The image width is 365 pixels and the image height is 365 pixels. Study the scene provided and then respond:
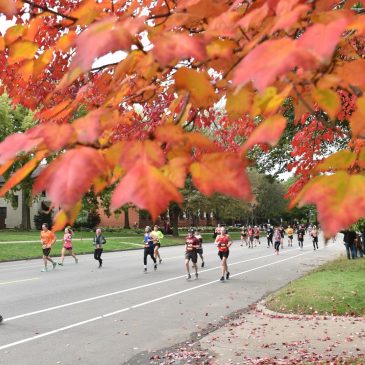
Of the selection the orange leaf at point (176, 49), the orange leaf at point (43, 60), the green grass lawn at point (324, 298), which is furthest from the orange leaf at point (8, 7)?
the green grass lawn at point (324, 298)

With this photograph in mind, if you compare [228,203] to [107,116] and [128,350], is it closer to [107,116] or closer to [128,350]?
[128,350]

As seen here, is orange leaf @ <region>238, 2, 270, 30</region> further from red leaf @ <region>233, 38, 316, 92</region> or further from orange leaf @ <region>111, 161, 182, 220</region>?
orange leaf @ <region>111, 161, 182, 220</region>

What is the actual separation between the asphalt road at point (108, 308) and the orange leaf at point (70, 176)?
18.9 ft

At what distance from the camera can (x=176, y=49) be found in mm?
1484

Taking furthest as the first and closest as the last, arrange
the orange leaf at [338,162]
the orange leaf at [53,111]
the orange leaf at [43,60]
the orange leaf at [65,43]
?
the orange leaf at [43,60] → the orange leaf at [65,43] → the orange leaf at [53,111] → the orange leaf at [338,162]

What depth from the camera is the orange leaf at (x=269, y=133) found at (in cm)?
136

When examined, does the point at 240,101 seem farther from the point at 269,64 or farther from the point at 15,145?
the point at 15,145

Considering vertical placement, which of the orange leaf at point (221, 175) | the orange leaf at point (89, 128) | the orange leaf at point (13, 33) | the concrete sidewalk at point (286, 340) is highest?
the orange leaf at point (13, 33)

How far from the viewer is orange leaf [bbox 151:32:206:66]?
4.79 feet

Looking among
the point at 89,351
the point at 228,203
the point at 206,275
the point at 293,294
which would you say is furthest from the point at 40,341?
the point at 228,203

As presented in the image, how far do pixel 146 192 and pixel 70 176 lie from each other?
→ 0.21 metres

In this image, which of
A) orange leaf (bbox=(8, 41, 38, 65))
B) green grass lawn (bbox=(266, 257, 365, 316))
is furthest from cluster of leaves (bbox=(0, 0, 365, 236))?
green grass lawn (bbox=(266, 257, 365, 316))

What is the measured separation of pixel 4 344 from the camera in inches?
290

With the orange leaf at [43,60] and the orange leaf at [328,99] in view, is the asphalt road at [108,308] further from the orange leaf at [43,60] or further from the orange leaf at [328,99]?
the orange leaf at [328,99]
